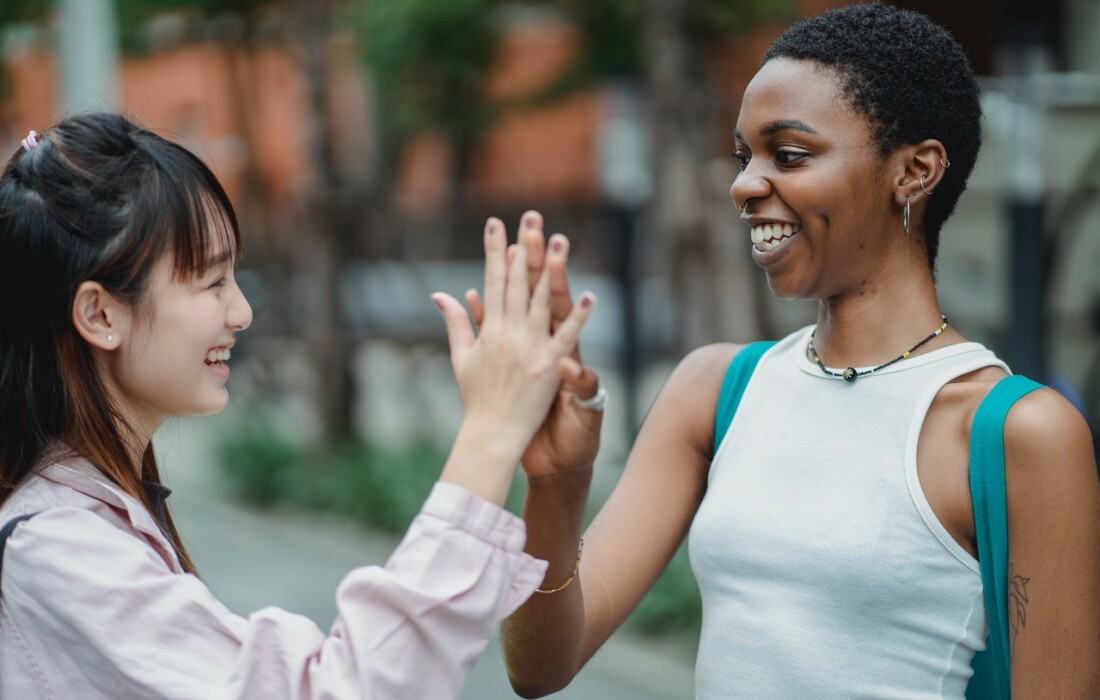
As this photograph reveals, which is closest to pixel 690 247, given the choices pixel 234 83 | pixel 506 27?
pixel 506 27

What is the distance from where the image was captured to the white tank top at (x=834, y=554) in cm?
180

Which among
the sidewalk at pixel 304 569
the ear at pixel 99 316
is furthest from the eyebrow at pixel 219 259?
the sidewalk at pixel 304 569

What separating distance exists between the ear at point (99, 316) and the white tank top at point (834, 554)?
870mm

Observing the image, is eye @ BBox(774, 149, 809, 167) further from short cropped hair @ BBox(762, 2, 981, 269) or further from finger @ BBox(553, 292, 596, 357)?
finger @ BBox(553, 292, 596, 357)

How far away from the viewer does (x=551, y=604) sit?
1876 mm

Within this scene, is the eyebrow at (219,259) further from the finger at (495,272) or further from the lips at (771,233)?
the lips at (771,233)

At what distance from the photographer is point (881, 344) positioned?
1956 millimetres

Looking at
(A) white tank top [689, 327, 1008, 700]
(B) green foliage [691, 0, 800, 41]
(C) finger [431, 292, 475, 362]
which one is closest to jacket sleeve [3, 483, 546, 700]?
(C) finger [431, 292, 475, 362]

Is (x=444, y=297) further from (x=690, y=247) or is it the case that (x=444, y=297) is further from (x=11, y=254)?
(x=690, y=247)

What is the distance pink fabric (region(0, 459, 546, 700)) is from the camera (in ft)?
4.63

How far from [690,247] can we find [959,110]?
4297 millimetres

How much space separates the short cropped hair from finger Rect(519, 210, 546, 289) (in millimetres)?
600

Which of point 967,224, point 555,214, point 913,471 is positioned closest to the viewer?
point 913,471

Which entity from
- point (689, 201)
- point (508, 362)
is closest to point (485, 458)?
point (508, 362)
